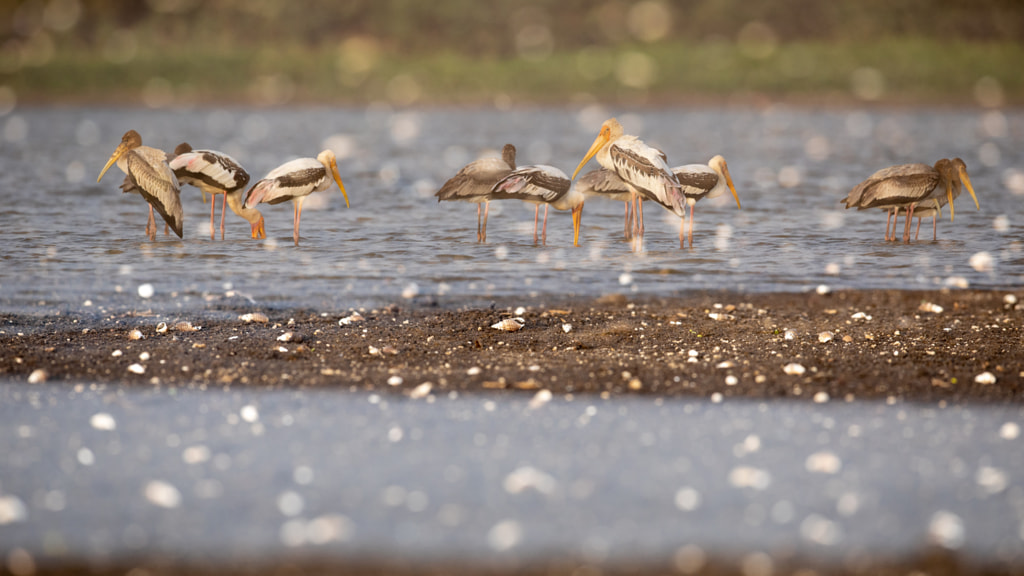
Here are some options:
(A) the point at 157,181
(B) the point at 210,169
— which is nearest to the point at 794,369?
(B) the point at 210,169

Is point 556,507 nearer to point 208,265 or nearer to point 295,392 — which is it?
point 295,392

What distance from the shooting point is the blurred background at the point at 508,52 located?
90188 millimetres

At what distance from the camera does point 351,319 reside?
10234mm

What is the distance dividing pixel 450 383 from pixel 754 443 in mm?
2353

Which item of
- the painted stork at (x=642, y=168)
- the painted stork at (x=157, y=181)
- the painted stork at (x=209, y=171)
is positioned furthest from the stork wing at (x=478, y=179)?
the painted stork at (x=157, y=181)

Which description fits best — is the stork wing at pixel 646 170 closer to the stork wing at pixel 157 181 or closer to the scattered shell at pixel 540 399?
the scattered shell at pixel 540 399

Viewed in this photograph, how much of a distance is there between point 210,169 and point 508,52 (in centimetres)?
11278

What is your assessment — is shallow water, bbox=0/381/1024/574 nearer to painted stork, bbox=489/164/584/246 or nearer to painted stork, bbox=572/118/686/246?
painted stork, bbox=572/118/686/246

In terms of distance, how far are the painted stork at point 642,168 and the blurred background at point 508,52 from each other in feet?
238

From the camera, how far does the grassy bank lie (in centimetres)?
8769

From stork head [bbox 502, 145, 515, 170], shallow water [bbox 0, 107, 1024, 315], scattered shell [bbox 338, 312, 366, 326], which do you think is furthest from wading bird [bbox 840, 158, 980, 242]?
scattered shell [bbox 338, 312, 366, 326]

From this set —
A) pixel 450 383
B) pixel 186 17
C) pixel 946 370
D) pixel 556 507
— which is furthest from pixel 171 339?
pixel 186 17

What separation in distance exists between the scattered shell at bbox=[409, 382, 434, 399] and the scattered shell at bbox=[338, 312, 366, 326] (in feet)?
7.63

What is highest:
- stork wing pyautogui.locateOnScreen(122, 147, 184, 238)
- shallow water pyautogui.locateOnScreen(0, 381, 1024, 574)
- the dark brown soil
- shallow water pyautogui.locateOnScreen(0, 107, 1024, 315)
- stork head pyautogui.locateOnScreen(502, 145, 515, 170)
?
stork head pyautogui.locateOnScreen(502, 145, 515, 170)
